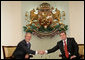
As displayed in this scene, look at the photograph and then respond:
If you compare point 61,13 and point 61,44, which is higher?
point 61,13

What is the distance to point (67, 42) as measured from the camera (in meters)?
4.77

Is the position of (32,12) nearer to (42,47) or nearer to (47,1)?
(47,1)

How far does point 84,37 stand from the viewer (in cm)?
684

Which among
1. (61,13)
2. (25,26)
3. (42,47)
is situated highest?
(61,13)

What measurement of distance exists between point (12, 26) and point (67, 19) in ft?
6.43

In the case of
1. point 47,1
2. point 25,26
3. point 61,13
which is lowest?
point 25,26

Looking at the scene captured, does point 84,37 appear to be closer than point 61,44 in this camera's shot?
No

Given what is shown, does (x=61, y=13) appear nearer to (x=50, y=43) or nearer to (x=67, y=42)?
(x=50, y=43)

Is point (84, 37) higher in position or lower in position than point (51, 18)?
lower

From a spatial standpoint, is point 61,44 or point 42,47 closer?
point 61,44

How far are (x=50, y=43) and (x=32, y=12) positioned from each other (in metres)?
1.27

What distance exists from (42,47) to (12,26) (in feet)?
4.21

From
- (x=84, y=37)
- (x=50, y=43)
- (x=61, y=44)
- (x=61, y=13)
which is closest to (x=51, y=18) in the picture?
(x=61, y=13)

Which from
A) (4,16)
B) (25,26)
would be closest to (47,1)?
(25,26)
